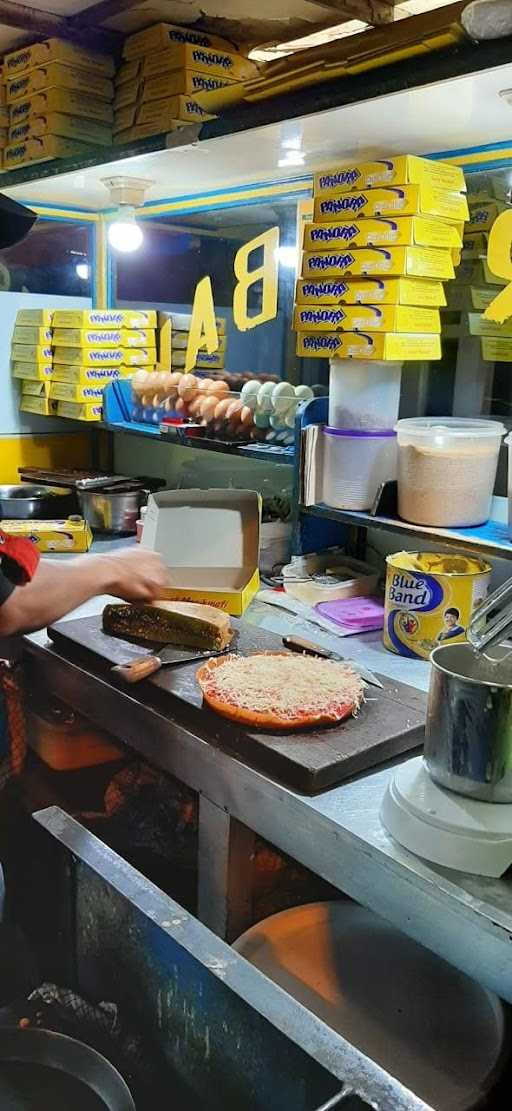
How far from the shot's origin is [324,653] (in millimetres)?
1824

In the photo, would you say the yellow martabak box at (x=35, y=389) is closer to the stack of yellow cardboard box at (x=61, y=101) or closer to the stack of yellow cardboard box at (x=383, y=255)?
the stack of yellow cardboard box at (x=61, y=101)

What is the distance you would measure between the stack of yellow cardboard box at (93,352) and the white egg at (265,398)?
0.84 metres

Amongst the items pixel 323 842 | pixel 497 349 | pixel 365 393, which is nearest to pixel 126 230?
pixel 365 393

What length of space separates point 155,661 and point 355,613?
0.59 meters

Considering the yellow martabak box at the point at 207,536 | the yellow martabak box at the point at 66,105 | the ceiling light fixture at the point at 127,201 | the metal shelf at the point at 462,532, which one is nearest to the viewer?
the metal shelf at the point at 462,532

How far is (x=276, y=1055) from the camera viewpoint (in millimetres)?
1014

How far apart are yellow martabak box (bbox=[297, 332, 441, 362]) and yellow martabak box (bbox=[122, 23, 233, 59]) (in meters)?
1.21

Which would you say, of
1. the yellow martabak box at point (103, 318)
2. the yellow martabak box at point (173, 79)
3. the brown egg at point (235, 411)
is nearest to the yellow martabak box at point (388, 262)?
the brown egg at point (235, 411)

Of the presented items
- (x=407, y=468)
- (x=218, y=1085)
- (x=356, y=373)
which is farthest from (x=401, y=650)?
(x=218, y=1085)

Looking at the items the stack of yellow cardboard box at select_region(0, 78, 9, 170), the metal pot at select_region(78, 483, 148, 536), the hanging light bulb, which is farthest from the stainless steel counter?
the stack of yellow cardboard box at select_region(0, 78, 9, 170)

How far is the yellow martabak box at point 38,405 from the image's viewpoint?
3.25 m

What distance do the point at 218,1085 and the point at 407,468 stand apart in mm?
1255

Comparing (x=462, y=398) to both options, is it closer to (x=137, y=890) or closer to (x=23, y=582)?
(x=23, y=582)

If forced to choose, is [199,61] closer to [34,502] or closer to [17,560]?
[34,502]
